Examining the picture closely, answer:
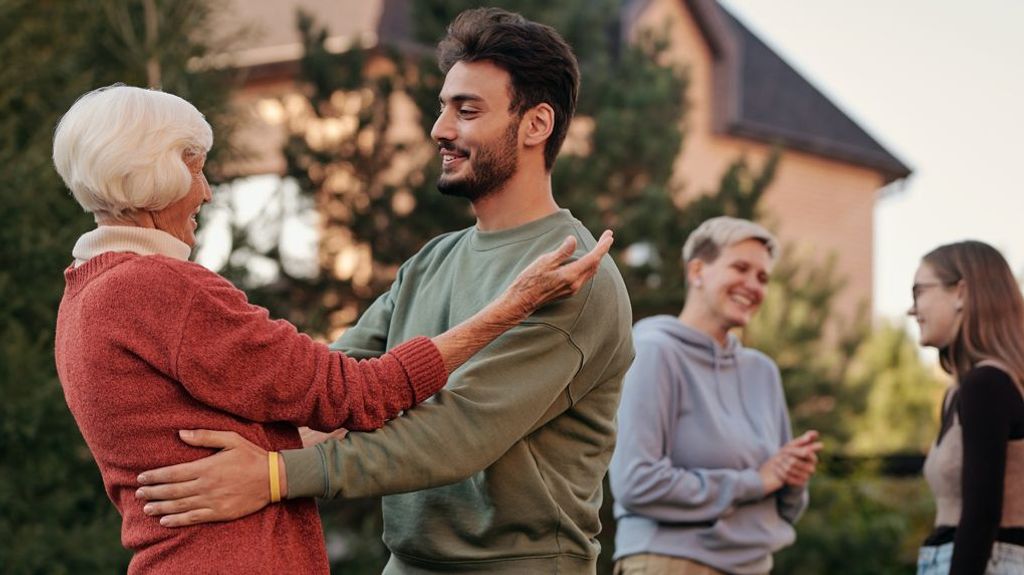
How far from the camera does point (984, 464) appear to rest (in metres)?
4.04

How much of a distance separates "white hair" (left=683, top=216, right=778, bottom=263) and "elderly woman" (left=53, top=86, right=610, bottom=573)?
8.12 feet

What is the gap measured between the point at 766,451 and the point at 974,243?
103 cm

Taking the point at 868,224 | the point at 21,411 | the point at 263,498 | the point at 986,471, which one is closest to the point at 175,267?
the point at 263,498


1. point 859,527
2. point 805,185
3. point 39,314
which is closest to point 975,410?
point 39,314

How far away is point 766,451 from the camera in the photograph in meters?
4.86

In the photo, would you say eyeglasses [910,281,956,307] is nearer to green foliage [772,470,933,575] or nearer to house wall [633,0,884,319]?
green foliage [772,470,933,575]

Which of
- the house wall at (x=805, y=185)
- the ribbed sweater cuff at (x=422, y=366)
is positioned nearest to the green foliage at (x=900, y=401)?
the house wall at (x=805, y=185)

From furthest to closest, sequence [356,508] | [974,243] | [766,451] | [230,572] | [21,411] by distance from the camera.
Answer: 1. [356,508]
2. [21,411]
3. [766,451]
4. [974,243]
5. [230,572]

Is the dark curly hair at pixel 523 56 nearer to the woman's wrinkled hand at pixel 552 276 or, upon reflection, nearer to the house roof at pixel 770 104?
the woman's wrinkled hand at pixel 552 276

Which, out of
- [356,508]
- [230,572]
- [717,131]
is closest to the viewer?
[230,572]

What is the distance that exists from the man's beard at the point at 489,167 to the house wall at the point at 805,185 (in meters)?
16.0

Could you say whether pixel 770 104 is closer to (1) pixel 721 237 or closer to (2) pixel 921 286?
(1) pixel 721 237

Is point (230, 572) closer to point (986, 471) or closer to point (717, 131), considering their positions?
point (986, 471)

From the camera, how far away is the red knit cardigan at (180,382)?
255cm
